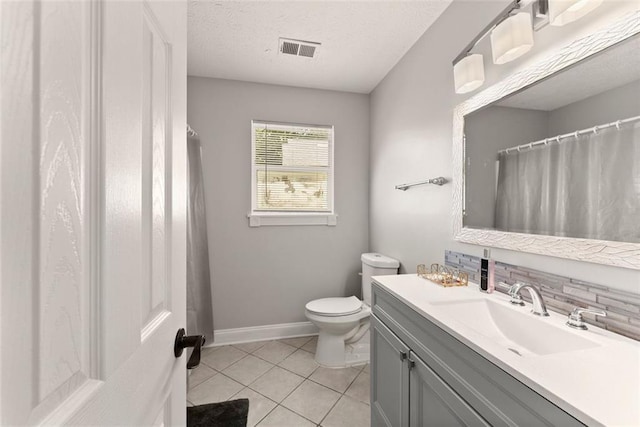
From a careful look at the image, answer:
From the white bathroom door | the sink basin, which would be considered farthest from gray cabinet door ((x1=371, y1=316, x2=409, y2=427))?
the white bathroom door

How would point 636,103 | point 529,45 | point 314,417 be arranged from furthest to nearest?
point 314,417
point 529,45
point 636,103

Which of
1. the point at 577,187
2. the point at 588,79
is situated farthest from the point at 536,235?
the point at 588,79

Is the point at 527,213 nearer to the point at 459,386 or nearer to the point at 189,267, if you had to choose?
the point at 459,386

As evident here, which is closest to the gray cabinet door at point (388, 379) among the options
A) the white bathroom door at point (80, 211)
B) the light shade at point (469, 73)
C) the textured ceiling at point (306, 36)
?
Result: the white bathroom door at point (80, 211)

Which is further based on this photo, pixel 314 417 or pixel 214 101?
pixel 214 101

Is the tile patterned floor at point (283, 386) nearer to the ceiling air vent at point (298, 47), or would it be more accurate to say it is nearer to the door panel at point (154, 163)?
the door panel at point (154, 163)

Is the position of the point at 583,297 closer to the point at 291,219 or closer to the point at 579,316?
the point at 579,316

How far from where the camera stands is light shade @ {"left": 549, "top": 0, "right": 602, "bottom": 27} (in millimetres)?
894

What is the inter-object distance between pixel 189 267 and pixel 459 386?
1.87 m

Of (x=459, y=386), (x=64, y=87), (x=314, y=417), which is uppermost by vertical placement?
(x=64, y=87)

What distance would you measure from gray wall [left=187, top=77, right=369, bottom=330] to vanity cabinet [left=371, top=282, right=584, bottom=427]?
127 cm

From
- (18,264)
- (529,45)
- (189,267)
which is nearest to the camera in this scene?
(18,264)

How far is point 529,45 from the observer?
1.08 metres

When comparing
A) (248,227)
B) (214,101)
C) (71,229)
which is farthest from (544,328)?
(214,101)
